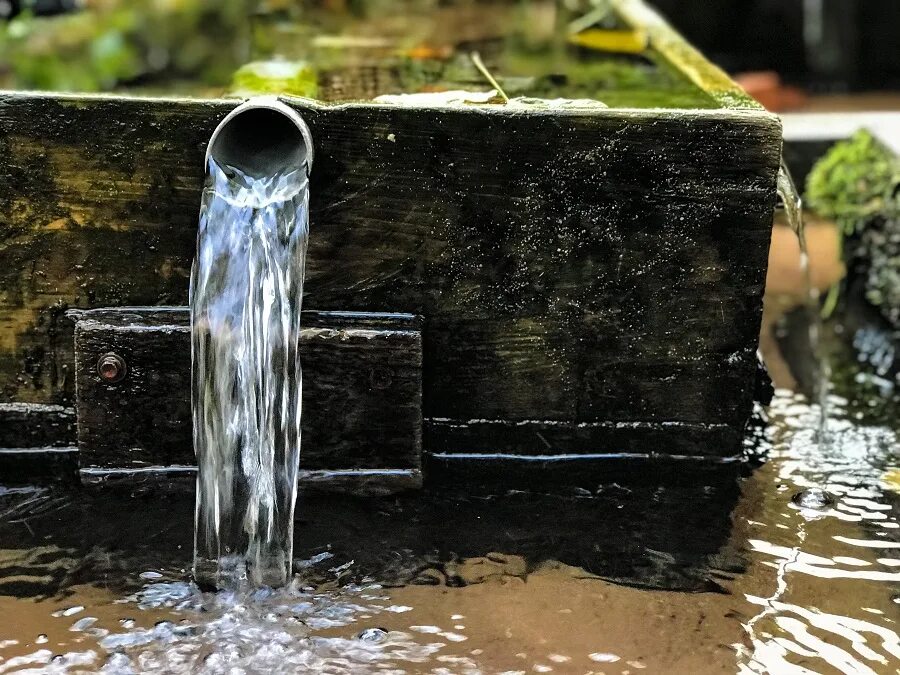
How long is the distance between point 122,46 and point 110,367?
3393 millimetres

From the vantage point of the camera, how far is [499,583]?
2781 millimetres

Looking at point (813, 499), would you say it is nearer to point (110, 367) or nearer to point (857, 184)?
point (110, 367)

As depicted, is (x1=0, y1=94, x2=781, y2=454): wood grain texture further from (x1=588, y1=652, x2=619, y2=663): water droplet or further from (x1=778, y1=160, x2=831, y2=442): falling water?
(x1=588, y1=652, x2=619, y2=663): water droplet

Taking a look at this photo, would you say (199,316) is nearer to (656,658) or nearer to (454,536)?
(454,536)

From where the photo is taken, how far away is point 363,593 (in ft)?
8.91

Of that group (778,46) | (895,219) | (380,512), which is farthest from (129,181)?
(778,46)

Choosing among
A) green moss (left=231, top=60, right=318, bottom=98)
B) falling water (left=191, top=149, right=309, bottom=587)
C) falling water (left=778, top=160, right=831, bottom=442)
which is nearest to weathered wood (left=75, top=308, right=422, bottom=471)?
falling water (left=191, top=149, right=309, bottom=587)

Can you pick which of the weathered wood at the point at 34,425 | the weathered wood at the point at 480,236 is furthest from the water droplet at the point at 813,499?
the weathered wood at the point at 34,425

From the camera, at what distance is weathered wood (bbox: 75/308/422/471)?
10.2 feet

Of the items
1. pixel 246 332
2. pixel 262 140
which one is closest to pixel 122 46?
pixel 262 140

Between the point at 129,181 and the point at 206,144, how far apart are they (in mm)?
270

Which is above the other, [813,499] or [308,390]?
[308,390]

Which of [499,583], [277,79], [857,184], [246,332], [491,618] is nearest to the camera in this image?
[491,618]

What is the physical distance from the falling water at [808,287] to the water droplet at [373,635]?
1852 mm
